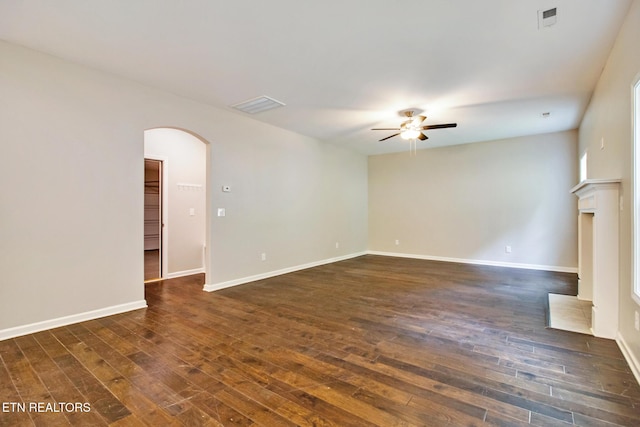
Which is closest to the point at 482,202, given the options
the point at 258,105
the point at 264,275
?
the point at 264,275

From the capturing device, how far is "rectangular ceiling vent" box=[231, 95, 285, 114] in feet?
13.7

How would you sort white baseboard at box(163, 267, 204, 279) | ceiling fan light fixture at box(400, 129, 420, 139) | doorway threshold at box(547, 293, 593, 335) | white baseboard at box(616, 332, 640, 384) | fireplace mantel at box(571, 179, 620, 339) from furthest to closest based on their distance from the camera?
white baseboard at box(163, 267, 204, 279), ceiling fan light fixture at box(400, 129, 420, 139), doorway threshold at box(547, 293, 593, 335), fireplace mantel at box(571, 179, 620, 339), white baseboard at box(616, 332, 640, 384)

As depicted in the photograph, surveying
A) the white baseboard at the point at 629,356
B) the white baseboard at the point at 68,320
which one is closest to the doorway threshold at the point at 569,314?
the white baseboard at the point at 629,356

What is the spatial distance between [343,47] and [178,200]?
416cm

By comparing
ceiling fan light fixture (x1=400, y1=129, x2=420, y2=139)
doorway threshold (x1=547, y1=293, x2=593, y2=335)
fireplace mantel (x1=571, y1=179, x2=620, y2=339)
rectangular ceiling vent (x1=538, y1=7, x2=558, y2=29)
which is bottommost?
doorway threshold (x1=547, y1=293, x2=593, y2=335)

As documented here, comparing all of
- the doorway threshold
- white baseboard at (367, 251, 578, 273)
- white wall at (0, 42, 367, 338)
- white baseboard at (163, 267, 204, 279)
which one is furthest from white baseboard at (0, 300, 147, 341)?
white baseboard at (367, 251, 578, 273)

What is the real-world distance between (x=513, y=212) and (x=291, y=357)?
19.5ft

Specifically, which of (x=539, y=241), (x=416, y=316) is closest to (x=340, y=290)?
(x=416, y=316)

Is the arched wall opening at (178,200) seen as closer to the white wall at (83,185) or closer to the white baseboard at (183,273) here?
the white baseboard at (183,273)

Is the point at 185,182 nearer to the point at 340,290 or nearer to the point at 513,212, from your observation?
the point at 340,290

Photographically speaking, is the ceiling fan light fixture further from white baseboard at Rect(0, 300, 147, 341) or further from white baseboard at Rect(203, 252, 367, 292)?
white baseboard at Rect(0, 300, 147, 341)

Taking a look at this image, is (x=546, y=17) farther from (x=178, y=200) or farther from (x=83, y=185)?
(x=178, y=200)

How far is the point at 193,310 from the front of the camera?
11.8 ft

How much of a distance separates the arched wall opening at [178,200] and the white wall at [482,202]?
14.8 feet
